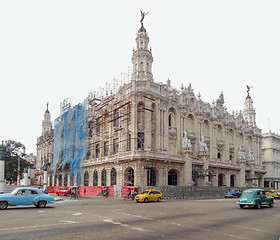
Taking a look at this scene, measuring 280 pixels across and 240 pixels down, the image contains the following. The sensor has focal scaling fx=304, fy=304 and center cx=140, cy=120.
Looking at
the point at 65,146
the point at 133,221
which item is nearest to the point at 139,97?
the point at 65,146

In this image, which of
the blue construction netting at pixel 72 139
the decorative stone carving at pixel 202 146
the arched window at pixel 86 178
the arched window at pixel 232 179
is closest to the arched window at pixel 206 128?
the decorative stone carving at pixel 202 146

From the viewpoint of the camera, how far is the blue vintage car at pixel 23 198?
70.6ft

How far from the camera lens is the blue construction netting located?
183 feet

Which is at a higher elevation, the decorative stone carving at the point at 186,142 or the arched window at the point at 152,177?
the decorative stone carving at the point at 186,142

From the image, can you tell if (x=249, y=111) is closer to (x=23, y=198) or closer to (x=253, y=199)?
(x=253, y=199)

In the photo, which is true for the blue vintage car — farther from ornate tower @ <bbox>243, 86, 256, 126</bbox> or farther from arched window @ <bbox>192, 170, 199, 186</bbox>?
ornate tower @ <bbox>243, 86, 256, 126</bbox>

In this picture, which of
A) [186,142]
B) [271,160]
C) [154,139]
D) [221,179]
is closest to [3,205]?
[154,139]

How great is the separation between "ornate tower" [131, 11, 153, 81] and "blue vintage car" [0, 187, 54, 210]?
30.6 metres

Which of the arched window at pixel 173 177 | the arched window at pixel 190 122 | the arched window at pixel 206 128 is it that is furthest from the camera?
the arched window at pixel 206 128

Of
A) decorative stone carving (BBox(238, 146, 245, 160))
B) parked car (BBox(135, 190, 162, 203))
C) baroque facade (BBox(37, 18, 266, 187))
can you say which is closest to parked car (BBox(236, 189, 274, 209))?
parked car (BBox(135, 190, 162, 203))

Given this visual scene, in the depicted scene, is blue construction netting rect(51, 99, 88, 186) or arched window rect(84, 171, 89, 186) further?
arched window rect(84, 171, 89, 186)

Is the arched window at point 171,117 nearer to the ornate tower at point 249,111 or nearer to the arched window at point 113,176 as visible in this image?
the arched window at point 113,176

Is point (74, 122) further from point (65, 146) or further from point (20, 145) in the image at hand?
point (20, 145)

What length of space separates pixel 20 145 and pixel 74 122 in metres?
29.7
